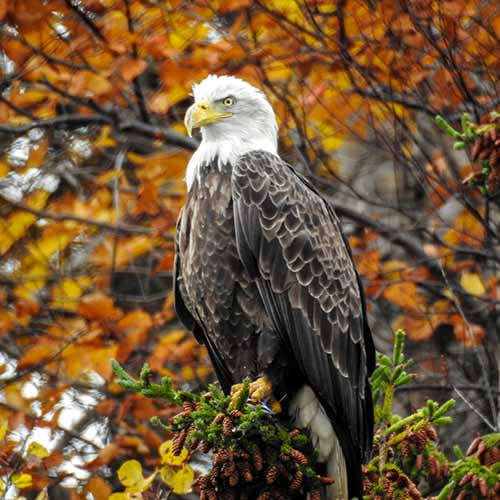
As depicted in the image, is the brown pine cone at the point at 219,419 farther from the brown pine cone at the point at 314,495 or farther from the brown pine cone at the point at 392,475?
the brown pine cone at the point at 392,475

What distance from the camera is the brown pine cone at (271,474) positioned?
4164 millimetres

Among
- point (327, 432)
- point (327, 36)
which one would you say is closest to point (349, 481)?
point (327, 432)

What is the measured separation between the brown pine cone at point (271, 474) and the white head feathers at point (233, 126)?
1.59 meters

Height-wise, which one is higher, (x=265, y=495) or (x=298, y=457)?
(x=298, y=457)

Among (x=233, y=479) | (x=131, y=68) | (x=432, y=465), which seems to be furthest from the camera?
(x=131, y=68)

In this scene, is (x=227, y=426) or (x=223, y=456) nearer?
(x=227, y=426)

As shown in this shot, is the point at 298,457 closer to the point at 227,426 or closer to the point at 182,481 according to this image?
the point at 227,426

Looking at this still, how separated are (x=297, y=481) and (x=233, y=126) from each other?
189 cm

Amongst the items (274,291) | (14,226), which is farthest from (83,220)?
(274,291)

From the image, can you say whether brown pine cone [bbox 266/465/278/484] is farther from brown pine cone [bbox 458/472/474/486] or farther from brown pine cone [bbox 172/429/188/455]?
brown pine cone [bbox 458/472/474/486]

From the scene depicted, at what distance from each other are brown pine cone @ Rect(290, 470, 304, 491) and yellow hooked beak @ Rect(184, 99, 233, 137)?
176 cm

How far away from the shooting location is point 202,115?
5.23 metres

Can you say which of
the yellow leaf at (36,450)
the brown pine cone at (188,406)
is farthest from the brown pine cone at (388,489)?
the yellow leaf at (36,450)

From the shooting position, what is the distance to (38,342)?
7129 millimetres
